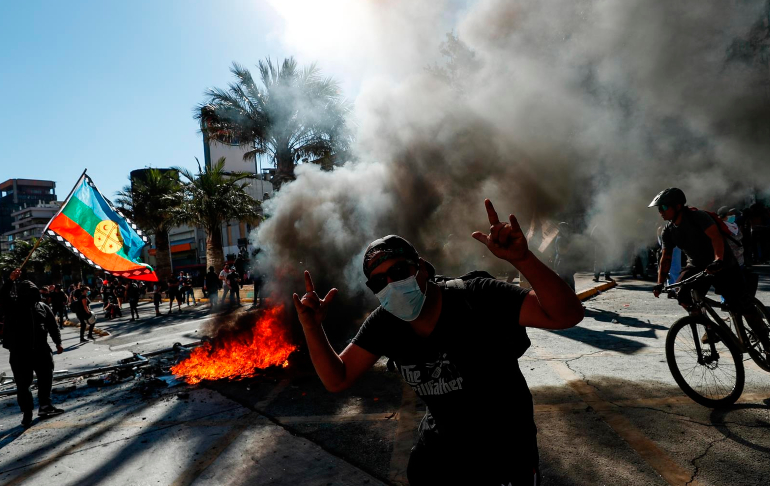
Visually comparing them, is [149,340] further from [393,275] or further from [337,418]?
[393,275]

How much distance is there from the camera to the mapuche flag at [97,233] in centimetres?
647

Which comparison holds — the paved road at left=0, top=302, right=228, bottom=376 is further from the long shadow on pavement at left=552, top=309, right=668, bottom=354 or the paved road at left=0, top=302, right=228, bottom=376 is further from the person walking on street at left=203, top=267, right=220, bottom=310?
the long shadow on pavement at left=552, top=309, right=668, bottom=354

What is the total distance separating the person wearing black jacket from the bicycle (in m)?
6.07

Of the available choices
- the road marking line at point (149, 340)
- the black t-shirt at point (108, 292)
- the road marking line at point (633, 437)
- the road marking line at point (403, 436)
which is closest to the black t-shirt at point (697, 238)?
the road marking line at point (633, 437)

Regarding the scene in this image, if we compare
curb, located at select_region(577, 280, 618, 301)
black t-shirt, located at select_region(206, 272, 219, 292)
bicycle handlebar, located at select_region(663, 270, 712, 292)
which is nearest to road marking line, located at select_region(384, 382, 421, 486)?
bicycle handlebar, located at select_region(663, 270, 712, 292)

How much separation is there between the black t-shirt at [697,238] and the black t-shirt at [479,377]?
2994 mm

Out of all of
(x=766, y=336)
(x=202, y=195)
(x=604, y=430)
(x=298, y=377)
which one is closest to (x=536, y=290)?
(x=604, y=430)

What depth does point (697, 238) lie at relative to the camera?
12.3ft

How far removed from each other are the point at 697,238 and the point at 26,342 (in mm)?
6537

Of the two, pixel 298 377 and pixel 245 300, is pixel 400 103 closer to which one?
pixel 298 377

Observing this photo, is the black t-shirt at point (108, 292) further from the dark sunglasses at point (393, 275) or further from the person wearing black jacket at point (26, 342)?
the dark sunglasses at point (393, 275)

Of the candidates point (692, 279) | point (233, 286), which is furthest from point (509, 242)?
point (233, 286)

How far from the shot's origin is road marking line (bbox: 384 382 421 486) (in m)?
2.82

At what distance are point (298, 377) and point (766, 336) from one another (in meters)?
4.35
